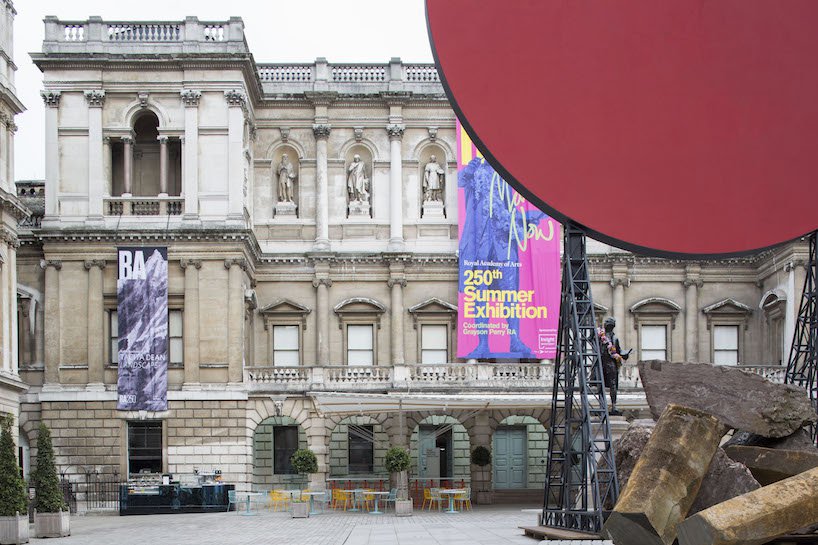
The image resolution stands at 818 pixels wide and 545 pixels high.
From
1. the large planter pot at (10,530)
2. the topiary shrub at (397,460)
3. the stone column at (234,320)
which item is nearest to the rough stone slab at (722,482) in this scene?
the large planter pot at (10,530)

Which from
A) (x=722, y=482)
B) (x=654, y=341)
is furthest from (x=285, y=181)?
(x=722, y=482)

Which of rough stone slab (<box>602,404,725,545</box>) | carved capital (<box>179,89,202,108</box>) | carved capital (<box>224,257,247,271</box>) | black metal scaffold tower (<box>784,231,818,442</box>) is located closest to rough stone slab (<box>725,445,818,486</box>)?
rough stone slab (<box>602,404,725,545</box>)

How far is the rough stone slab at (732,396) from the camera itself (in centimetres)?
1703

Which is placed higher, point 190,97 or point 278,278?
point 190,97

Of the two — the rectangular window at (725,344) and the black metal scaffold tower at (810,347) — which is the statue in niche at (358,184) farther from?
the black metal scaffold tower at (810,347)

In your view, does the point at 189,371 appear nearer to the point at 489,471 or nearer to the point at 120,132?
the point at 120,132

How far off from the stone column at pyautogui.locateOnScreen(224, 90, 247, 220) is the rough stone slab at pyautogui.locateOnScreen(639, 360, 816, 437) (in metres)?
26.2

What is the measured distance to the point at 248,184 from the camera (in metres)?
45.2

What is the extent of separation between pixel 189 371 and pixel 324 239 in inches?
318

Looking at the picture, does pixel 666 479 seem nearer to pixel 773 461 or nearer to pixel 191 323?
pixel 773 461

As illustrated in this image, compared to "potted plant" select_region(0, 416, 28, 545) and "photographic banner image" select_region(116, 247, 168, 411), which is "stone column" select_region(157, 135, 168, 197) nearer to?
"photographic banner image" select_region(116, 247, 168, 411)

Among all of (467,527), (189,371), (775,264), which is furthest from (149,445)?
(775,264)

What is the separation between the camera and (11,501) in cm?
2598

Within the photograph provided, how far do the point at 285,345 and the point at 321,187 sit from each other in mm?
6233
